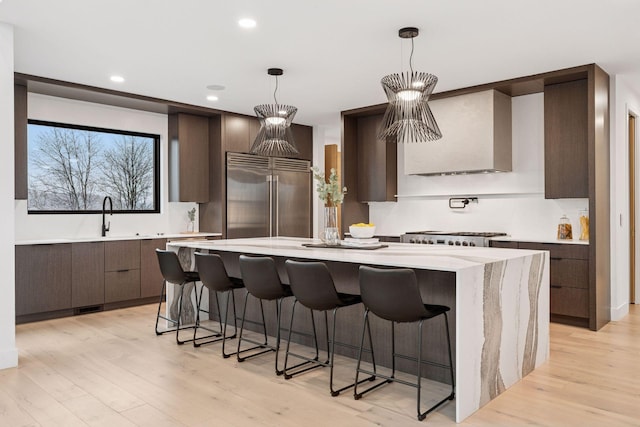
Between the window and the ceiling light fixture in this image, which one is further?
the window

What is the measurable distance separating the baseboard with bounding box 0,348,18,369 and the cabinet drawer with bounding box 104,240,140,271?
1.99m

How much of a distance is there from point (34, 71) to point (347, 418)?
4.43 m

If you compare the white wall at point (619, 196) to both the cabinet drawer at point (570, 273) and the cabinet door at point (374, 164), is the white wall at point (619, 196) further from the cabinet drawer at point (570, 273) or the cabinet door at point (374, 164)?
the cabinet door at point (374, 164)

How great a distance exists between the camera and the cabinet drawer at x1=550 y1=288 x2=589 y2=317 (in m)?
4.71

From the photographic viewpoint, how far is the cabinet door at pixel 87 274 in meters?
5.35

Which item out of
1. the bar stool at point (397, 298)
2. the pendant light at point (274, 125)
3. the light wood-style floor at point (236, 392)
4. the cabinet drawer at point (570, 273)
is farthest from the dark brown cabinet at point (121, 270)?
the cabinet drawer at point (570, 273)

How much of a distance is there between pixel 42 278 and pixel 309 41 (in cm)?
366

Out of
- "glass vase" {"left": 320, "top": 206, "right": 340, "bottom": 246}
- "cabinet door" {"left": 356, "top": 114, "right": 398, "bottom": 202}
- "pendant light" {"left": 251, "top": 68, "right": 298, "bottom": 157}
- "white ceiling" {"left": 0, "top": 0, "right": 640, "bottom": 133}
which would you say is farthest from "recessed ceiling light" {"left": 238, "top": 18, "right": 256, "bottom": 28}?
"cabinet door" {"left": 356, "top": 114, "right": 398, "bottom": 202}

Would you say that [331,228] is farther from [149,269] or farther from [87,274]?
[87,274]

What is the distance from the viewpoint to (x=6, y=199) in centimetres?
363

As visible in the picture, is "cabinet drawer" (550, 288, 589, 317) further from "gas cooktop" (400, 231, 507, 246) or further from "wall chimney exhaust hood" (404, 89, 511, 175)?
"wall chimney exhaust hood" (404, 89, 511, 175)

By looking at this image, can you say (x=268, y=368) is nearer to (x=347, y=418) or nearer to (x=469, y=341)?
(x=347, y=418)

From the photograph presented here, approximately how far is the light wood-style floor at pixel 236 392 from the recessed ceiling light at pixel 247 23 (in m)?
2.57

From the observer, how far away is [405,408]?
9.39 ft
